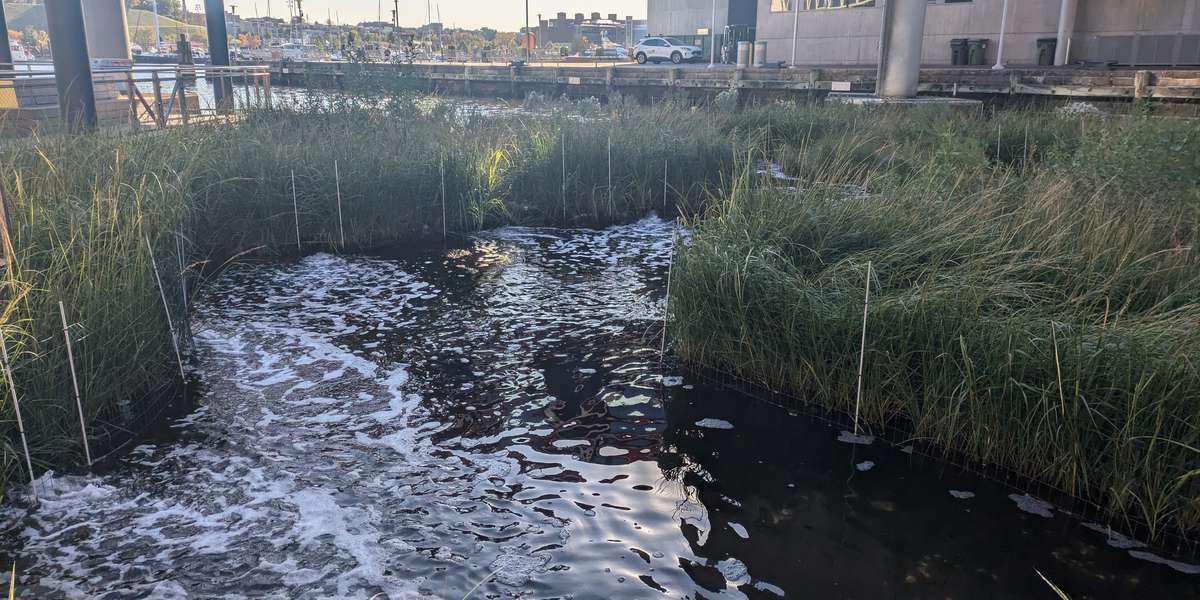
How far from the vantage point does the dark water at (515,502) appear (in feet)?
13.5

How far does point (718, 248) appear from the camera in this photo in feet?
23.0

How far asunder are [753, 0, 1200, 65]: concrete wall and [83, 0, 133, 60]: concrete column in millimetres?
27382

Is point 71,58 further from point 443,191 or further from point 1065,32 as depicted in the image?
point 1065,32

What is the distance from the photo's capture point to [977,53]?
32.3 meters

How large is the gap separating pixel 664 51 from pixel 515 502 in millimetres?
50166

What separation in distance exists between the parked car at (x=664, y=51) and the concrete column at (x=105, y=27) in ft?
105

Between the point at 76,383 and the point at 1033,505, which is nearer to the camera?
the point at 1033,505

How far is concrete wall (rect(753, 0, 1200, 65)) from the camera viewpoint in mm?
29008

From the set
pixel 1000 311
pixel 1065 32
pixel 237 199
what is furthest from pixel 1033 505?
pixel 1065 32

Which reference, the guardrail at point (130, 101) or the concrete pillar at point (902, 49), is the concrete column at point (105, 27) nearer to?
the guardrail at point (130, 101)

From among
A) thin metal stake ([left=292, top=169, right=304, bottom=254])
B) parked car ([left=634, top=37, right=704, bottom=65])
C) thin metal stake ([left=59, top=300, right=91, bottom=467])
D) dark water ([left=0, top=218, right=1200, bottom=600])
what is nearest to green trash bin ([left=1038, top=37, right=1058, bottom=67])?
parked car ([left=634, top=37, right=704, bottom=65])

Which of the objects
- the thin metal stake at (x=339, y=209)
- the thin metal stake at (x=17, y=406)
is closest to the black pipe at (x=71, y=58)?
the thin metal stake at (x=339, y=209)

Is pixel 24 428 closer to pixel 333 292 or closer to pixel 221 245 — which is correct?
pixel 333 292

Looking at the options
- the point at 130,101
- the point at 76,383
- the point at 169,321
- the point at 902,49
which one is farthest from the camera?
the point at 902,49
